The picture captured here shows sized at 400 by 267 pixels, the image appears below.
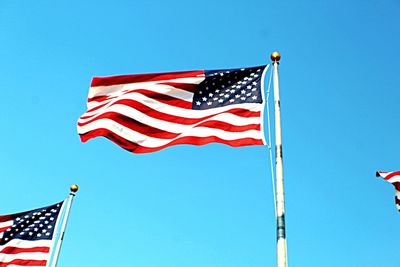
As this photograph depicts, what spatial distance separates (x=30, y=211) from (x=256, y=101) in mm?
11667

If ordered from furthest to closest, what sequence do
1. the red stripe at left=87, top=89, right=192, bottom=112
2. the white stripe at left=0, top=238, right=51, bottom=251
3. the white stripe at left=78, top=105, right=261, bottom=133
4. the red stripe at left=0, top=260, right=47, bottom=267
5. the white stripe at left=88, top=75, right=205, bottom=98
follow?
the white stripe at left=0, top=238, right=51, bottom=251 → the red stripe at left=0, top=260, right=47, bottom=267 → the white stripe at left=88, top=75, right=205, bottom=98 → the red stripe at left=87, top=89, right=192, bottom=112 → the white stripe at left=78, top=105, right=261, bottom=133

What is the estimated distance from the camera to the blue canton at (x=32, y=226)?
18156 mm

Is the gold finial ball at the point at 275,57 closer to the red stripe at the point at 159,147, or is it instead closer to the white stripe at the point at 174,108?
the white stripe at the point at 174,108

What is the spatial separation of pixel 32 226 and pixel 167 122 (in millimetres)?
9566

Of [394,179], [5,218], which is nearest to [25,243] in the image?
[5,218]

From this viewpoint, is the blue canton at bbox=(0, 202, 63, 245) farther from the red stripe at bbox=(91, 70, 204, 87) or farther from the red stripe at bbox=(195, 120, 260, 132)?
the red stripe at bbox=(195, 120, 260, 132)

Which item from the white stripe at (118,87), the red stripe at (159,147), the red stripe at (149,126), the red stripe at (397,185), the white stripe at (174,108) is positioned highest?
the red stripe at (397,185)

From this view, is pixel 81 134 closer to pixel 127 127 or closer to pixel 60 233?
pixel 127 127

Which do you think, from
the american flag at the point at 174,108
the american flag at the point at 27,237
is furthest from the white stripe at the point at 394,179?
the american flag at the point at 27,237

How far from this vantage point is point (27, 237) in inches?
717

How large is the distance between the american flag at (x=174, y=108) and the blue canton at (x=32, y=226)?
784 centimetres

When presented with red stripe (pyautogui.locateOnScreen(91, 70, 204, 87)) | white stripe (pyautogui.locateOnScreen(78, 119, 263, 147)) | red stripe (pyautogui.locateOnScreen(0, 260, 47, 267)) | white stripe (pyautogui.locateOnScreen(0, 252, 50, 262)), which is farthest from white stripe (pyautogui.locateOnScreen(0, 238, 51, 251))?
red stripe (pyautogui.locateOnScreen(91, 70, 204, 87))

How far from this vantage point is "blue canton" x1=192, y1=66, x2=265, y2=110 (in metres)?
11.5

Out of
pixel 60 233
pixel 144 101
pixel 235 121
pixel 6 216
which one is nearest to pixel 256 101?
pixel 235 121
